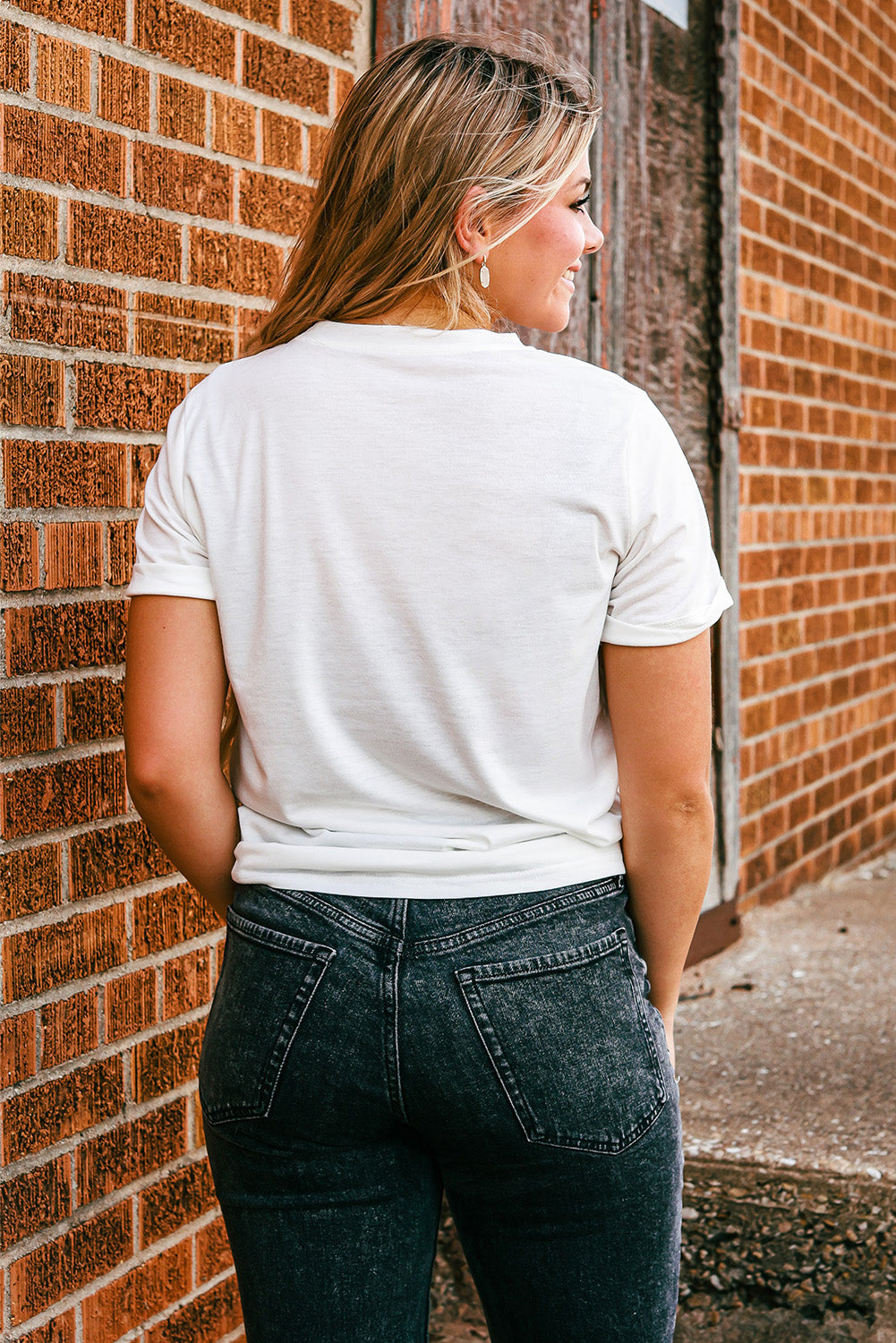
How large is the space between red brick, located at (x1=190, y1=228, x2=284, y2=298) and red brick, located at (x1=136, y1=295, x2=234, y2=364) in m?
0.05

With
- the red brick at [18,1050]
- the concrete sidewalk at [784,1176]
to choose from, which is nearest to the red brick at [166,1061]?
the red brick at [18,1050]

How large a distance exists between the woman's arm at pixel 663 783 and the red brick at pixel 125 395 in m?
1.14

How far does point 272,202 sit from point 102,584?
820mm

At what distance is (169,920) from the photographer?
244 cm

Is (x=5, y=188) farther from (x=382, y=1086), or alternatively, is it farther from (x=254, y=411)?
(x=382, y=1086)

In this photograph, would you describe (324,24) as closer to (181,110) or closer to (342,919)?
(181,110)

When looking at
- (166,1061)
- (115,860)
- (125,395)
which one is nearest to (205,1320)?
(166,1061)

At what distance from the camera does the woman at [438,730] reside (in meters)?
1.35

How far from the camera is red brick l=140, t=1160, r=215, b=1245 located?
7.93ft

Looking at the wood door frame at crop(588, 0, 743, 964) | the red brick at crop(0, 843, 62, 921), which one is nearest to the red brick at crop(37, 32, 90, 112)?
the red brick at crop(0, 843, 62, 921)

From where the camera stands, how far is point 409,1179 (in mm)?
1455

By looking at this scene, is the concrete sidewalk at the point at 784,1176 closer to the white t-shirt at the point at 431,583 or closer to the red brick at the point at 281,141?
the white t-shirt at the point at 431,583

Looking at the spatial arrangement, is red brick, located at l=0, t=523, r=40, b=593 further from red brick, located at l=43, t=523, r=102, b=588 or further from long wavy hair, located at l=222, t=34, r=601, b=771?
long wavy hair, located at l=222, t=34, r=601, b=771

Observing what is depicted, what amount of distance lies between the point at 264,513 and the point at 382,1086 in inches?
22.4
